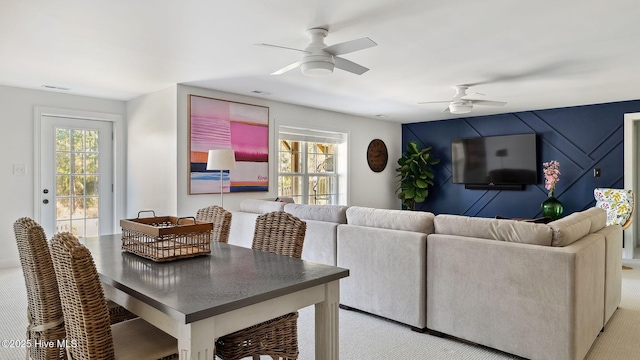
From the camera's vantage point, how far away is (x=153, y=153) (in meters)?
5.07

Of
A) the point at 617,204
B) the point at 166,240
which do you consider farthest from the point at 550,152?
the point at 166,240

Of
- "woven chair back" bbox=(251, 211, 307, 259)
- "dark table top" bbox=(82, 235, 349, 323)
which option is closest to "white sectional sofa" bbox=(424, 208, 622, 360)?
"woven chair back" bbox=(251, 211, 307, 259)

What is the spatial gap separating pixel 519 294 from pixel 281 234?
152 cm

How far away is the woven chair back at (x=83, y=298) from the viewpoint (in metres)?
1.31

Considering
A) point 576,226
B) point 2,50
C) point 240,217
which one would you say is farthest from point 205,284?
point 2,50

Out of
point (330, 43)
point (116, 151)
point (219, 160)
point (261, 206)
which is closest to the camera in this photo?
point (330, 43)

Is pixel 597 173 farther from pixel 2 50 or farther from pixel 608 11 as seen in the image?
pixel 2 50

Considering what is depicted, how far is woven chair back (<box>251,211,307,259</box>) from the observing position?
213 centimetres

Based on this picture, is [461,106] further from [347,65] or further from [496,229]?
[496,229]

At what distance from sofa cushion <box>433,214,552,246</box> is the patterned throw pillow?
353cm

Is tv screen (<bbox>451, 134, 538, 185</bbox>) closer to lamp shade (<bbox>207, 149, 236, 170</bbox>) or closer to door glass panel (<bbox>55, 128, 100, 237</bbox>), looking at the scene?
lamp shade (<bbox>207, 149, 236, 170</bbox>)

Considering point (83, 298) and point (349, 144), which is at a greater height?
point (349, 144)

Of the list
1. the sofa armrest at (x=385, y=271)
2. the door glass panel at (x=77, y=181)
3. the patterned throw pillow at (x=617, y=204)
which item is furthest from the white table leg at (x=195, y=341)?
the patterned throw pillow at (x=617, y=204)

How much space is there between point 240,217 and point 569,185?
5.15 meters
